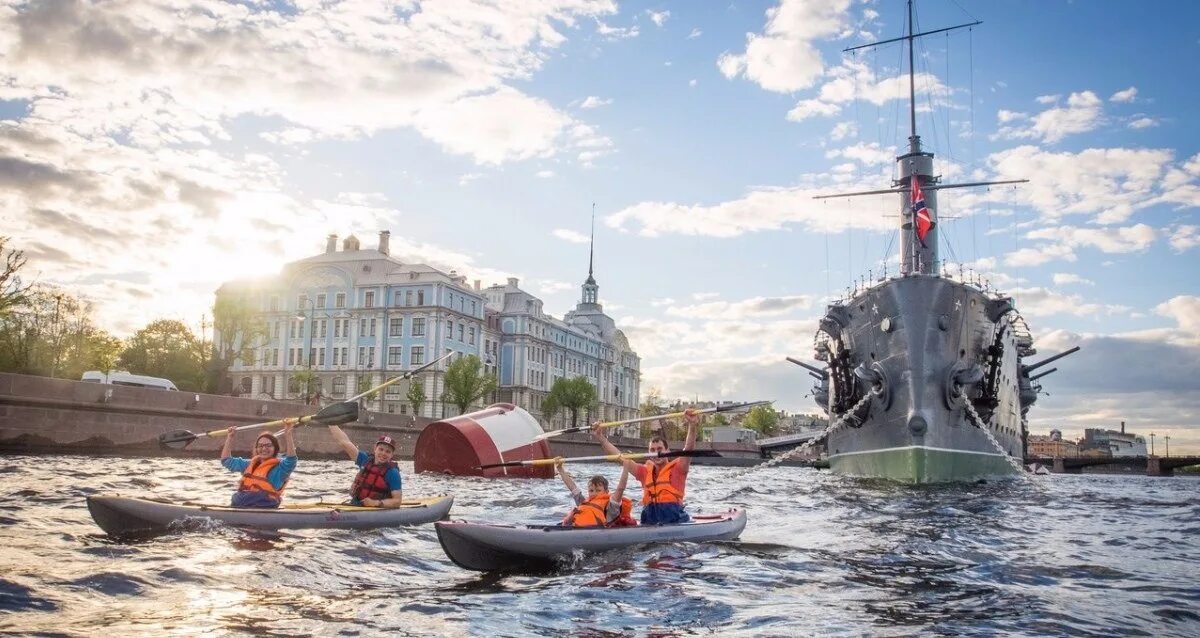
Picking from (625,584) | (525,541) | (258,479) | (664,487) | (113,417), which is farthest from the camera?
(113,417)

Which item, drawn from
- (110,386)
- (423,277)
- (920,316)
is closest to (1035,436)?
(423,277)

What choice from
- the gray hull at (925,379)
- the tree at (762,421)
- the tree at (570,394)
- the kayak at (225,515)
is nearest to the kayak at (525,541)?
the kayak at (225,515)

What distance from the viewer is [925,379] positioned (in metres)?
23.5

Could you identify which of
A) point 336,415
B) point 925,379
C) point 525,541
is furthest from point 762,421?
point 525,541

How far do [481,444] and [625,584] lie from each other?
59.8 ft

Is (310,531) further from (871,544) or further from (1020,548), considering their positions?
(1020,548)

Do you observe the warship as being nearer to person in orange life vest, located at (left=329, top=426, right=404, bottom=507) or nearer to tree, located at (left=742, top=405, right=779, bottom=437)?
person in orange life vest, located at (left=329, top=426, right=404, bottom=507)

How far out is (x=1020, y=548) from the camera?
12852mm

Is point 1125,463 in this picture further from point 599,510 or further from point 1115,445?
point 599,510

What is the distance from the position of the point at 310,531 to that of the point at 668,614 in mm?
6320

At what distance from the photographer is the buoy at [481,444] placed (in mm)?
27094

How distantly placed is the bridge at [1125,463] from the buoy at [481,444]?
60.9 meters

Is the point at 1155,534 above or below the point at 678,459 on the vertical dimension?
below

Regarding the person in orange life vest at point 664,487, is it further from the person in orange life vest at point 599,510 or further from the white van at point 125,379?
the white van at point 125,379
